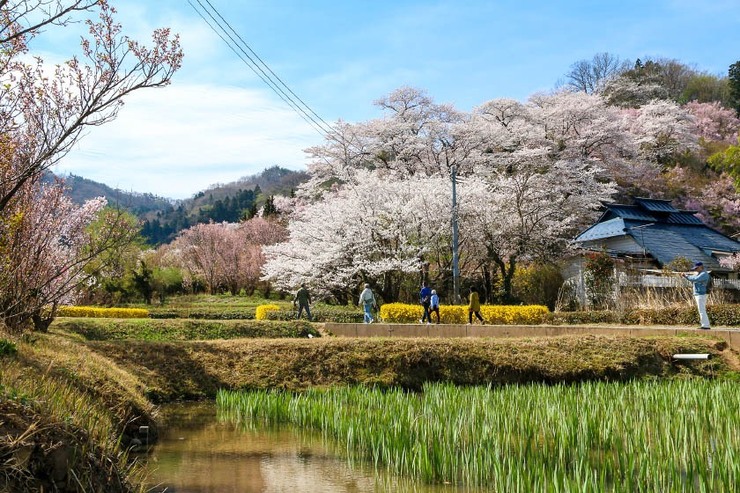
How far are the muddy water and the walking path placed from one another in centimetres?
828

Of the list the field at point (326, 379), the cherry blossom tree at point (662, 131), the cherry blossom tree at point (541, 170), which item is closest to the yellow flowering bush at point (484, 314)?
the field at point (326, 379)

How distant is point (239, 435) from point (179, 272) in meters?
38.1

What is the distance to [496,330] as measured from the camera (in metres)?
16.1

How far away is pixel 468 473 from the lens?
5.29 meters

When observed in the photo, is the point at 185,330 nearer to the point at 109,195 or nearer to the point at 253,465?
the point at 253,465

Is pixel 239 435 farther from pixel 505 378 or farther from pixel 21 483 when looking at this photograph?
pixel 505 378

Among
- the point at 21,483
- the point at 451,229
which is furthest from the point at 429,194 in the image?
the point at 21,483

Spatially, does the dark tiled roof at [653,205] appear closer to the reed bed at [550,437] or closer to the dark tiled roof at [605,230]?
the dark tiled roof at [605,230]

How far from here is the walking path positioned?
14344mm

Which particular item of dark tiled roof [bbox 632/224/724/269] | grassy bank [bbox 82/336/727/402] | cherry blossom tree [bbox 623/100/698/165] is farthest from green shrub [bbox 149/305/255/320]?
cherry blossom tree [bbox 623/100/698/165]

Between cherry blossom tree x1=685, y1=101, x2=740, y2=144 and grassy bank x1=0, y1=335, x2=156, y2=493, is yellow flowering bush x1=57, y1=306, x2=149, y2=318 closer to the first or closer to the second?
grassy bank x1=0, y1=335, x2=156, y2=493

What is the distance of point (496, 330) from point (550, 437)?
1048 cm

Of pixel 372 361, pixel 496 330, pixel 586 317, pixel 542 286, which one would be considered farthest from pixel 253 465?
pixel 542 286

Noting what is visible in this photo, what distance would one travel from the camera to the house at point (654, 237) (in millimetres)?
24781
